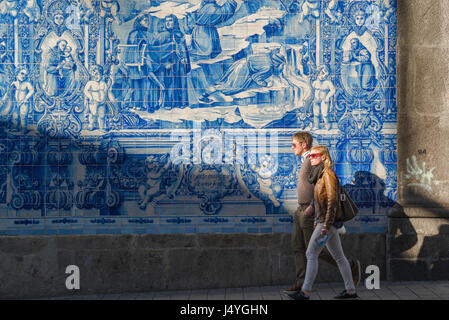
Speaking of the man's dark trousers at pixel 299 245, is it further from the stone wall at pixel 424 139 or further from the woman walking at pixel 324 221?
the stone wall at pixel 424 139

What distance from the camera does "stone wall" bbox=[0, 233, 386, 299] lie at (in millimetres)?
6668

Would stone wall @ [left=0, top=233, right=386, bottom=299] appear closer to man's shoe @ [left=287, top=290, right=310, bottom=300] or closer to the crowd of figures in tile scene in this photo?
the crowd of figures in tile scene

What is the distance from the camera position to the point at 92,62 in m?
6.78

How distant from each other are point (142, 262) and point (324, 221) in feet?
7.46

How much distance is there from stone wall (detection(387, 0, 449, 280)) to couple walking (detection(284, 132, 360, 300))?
1.06 meters

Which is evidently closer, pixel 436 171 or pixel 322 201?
pixel 322 201

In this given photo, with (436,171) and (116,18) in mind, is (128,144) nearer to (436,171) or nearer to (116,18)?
(116,18)

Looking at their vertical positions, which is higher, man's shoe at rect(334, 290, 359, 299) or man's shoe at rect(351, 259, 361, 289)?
man's shoe at rect(351, 259, 361, 289)

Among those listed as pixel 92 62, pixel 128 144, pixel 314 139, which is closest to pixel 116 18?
pixel 92 62

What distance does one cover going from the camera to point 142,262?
6.71 meters

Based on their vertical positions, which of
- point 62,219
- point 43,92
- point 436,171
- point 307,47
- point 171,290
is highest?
point 307,47

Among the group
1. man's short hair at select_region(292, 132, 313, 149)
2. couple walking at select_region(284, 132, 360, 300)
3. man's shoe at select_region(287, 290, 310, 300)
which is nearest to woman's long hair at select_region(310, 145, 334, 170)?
couple walking at select_region(284, 132, 360, 300)

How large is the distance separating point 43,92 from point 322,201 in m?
3.52

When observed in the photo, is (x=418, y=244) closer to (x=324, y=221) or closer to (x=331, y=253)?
(x=331, y=253)
